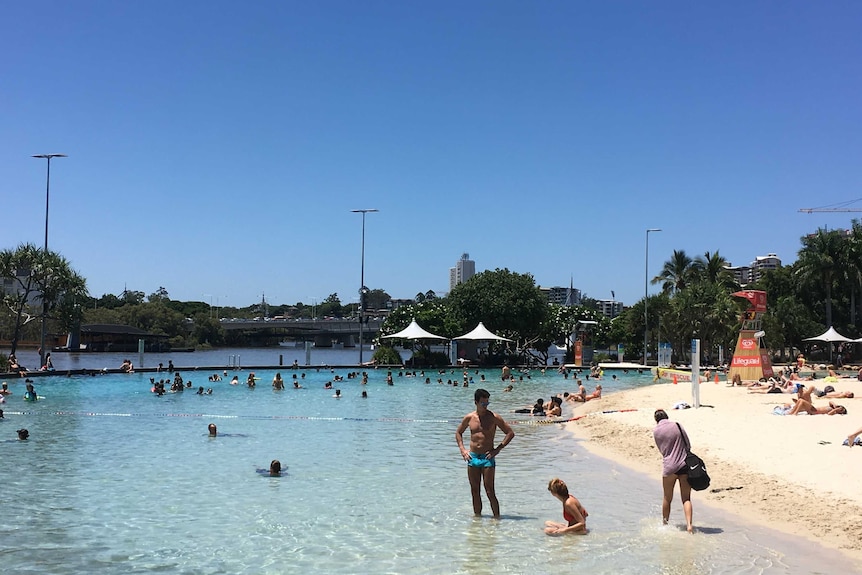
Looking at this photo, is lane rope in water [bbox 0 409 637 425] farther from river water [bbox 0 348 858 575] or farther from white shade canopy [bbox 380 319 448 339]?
white shade canopy [bbox 380 319 448 339]

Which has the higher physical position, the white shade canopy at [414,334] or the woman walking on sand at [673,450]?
the white shade canopy at [414,334]

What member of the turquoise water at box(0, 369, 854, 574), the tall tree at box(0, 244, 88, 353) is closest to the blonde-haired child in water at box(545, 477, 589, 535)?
the turquoise water at box(0, 369, 854, 574)

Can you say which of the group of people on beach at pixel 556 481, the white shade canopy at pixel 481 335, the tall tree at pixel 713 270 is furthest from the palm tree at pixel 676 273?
the group of people on beach at pixel 556 481

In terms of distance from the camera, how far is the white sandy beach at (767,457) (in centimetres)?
1124

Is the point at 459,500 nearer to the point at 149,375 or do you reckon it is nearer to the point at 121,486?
the point at 121,486

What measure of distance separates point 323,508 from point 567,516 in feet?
14.2

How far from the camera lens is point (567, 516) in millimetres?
10961

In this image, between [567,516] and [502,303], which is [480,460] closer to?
Result: [567,516]

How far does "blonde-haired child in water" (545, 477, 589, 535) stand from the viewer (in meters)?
10.8

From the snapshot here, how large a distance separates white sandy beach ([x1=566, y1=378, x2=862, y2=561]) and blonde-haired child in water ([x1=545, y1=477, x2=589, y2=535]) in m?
2.25

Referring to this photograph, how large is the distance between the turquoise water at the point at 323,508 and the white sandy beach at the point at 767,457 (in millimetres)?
724

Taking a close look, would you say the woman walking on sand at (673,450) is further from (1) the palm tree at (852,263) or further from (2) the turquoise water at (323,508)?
(1) the palm tree at (852,263)

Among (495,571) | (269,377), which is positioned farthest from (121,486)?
(269,377)

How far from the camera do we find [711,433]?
19.3m
